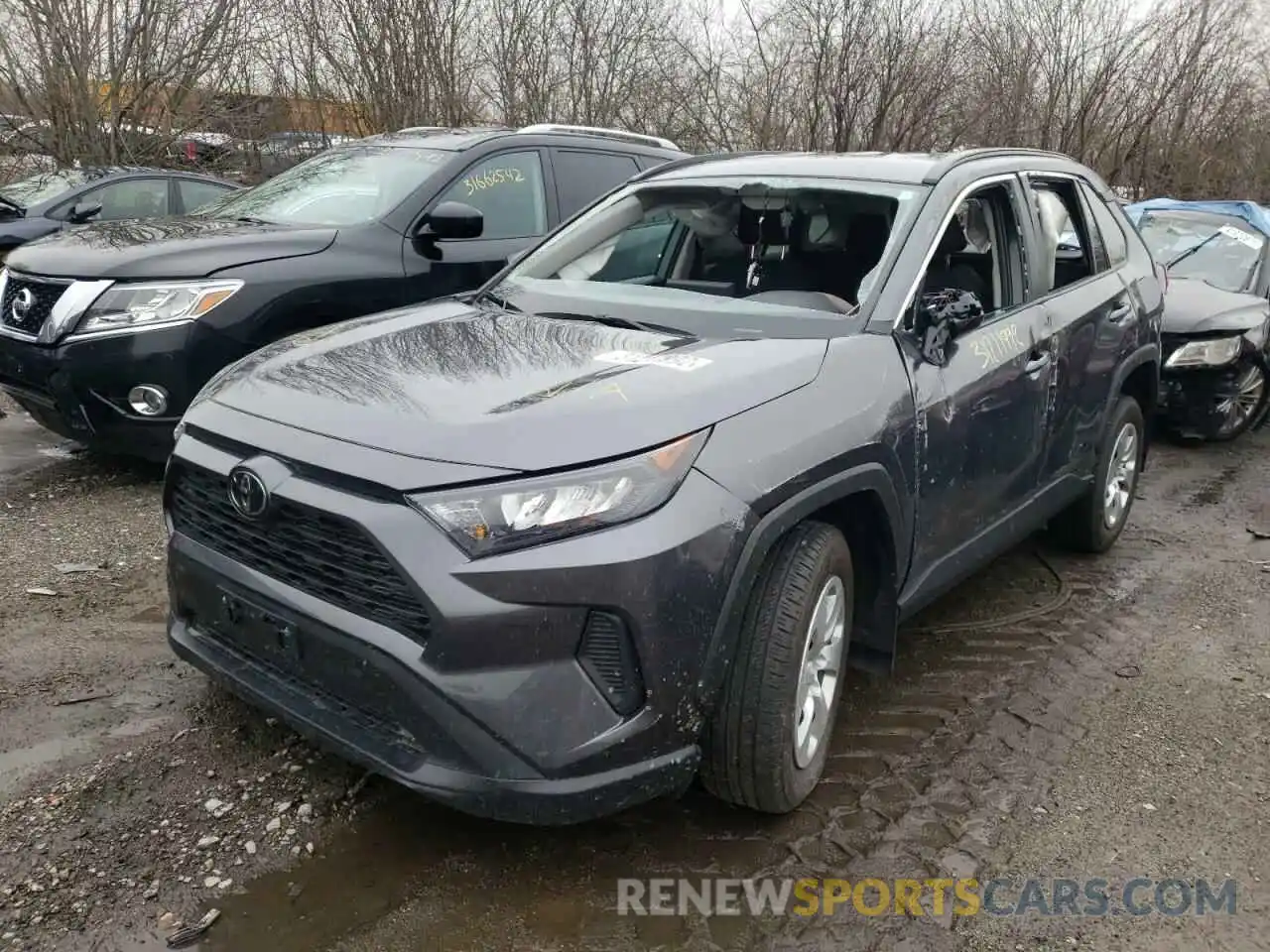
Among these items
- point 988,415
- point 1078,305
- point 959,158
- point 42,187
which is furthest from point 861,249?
point 42,187

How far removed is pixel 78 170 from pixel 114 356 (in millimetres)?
8477

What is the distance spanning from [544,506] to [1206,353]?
19.9ft

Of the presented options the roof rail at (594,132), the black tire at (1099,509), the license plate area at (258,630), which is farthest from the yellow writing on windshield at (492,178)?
the license plate area at (258,630)

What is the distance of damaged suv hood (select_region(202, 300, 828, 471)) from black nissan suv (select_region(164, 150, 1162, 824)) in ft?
0.04

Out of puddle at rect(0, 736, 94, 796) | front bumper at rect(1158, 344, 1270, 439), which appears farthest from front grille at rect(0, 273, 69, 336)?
front bumper at rect(1158, 344, 1270, 439)

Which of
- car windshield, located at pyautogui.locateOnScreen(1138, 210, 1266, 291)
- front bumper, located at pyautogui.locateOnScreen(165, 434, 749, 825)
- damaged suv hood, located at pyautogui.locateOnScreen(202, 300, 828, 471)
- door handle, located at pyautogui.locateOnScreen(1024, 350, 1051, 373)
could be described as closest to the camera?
front bumper, located at pyautogui.locateOnScreen(165, 434, 749, 825)

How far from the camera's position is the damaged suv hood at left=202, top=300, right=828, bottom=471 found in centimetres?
229

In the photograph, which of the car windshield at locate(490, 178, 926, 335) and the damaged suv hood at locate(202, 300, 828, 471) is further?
the car windshield at locate(490, 178, 926, 335)

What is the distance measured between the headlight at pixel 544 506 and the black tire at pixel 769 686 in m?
0.45

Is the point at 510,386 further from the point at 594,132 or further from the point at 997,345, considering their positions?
the point at 594,132

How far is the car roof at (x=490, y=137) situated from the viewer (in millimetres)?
5664

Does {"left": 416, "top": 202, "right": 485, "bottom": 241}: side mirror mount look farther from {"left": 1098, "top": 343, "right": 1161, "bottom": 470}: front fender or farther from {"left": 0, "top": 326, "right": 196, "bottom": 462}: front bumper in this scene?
{"left": 1098, "top": 343, "right": 1161, "bottom": 470}: front fender

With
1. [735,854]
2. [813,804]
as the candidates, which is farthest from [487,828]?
[813,804]

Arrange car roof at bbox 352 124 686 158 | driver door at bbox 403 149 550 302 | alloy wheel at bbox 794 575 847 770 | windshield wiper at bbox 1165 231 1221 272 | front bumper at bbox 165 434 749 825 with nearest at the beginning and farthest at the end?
1. front bumper at bbox 165 434 749 825
2. alloy wheel at bbox 794 575 847 770
3. driver door at bbox 403 149 550 302
4. car roof at bbox 352 124 686 158
5. windshield wiper at bbox 1165 231 1221 272
